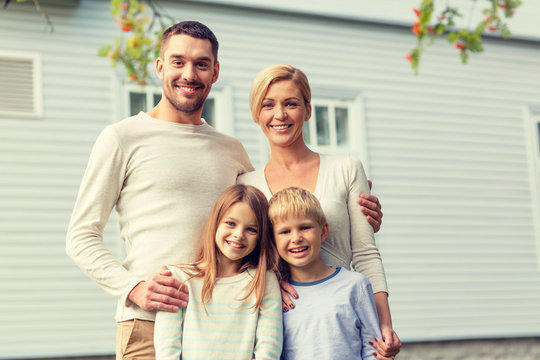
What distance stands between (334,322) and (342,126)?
22.0ft

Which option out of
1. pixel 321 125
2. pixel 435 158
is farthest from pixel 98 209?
pixel 435 158

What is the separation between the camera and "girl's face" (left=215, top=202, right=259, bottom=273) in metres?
2.76

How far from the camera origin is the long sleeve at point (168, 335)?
2582 mm

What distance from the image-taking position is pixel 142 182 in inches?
113

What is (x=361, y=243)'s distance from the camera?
9.68ft

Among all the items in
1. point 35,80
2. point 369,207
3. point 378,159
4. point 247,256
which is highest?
point 35,80

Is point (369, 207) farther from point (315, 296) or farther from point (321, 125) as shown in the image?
point (321, 125)

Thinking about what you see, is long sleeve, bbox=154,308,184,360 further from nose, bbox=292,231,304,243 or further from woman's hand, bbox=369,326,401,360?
woman's hand, bbox=369,326,401,360

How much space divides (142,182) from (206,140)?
1.16ft

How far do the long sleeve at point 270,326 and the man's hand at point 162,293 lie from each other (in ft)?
0.98

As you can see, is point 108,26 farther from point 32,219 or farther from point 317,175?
point 317,175

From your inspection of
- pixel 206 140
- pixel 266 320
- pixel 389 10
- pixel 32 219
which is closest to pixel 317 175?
pixel 206 140

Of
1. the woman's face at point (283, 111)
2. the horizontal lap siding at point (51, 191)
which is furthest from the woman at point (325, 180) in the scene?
the horizontal lap siding at point (51, 191)

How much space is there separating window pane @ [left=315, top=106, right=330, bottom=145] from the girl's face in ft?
20.8
